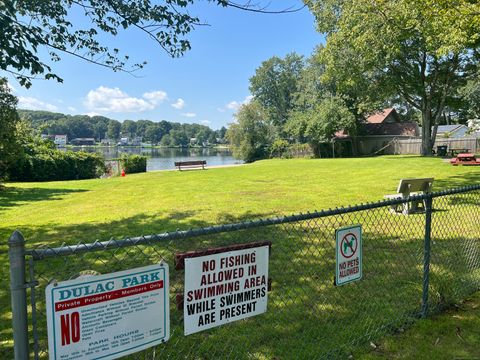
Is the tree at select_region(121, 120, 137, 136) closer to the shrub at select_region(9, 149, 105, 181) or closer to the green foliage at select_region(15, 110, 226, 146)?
the green foliage at select_region(15, 110, 226, 146)

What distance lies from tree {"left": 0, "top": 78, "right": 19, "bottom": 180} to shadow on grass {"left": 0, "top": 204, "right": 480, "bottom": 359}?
30.8 feet

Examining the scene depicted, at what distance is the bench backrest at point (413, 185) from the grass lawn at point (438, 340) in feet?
14.9

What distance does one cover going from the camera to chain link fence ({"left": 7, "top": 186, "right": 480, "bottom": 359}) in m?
3.38

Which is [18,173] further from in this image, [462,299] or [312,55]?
[312,55]

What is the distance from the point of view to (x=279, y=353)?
11.2 feet

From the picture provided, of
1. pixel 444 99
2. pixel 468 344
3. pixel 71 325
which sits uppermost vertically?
pixel 444 99

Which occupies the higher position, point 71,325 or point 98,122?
point 98,122

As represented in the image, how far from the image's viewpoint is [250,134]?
61.3 m

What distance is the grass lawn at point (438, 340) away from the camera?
3.41 meters

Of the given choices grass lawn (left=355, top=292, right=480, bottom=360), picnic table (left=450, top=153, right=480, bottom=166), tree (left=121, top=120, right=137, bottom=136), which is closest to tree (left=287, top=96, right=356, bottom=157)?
picnic table (left=450, top=153, right=480, bottom=166)

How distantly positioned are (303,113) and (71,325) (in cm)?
5105

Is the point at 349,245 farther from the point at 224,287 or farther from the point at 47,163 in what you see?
the point at 47,163

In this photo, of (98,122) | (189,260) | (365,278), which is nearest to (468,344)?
(365,278)

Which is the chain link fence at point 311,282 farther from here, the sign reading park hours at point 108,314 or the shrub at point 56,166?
the shrub at point 56,166
